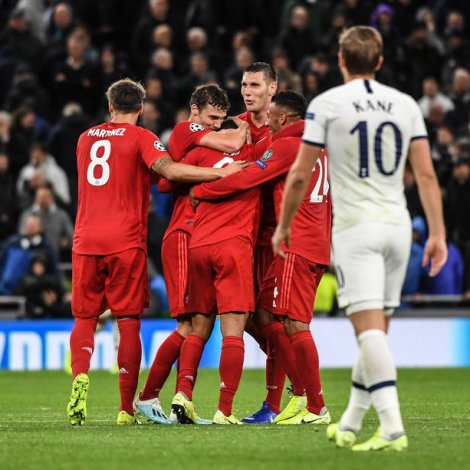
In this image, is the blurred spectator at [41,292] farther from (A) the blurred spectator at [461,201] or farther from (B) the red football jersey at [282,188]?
(B) the red football jersey at [282,188]

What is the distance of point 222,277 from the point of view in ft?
31.2

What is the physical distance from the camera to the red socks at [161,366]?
981cm

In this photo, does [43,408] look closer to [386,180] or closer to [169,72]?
[386,180]

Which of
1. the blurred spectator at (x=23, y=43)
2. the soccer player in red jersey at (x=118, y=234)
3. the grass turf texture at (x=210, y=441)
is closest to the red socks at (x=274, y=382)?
the grass turf texture at (x=210, y=441)

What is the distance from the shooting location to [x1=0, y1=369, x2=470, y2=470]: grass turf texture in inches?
273

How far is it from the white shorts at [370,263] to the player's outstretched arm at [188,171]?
228 cm

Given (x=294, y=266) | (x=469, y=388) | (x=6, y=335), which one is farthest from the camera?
(x=6, y=335)

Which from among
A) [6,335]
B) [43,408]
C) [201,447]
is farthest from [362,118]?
[6,335]

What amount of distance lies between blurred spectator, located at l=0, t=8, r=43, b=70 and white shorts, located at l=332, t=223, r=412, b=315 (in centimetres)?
1505

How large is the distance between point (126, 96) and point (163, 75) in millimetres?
11185

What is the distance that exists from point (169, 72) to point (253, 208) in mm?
11590

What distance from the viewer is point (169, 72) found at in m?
21.0

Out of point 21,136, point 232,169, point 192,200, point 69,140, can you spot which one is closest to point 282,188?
point 232,169

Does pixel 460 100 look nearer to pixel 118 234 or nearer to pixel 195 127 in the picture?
pixel 195 127
